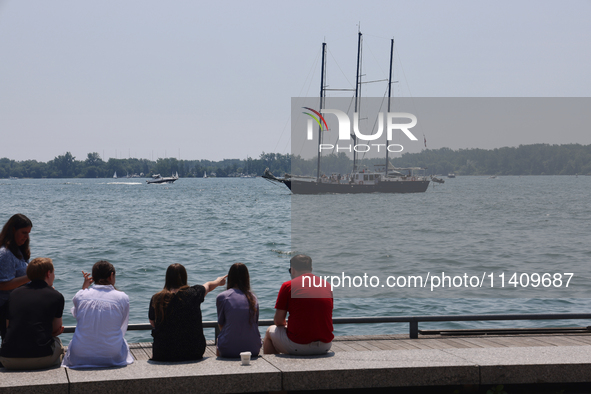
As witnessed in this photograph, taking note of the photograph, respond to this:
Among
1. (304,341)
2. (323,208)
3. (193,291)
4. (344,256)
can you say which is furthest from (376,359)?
(323,208)

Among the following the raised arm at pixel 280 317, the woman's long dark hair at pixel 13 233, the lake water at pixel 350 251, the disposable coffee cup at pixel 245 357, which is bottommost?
the lake water at pixel 350 251

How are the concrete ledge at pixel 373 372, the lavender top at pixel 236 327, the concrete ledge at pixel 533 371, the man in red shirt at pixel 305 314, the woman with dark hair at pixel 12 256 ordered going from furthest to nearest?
the man in red shirt at pixel 305 314 < the lavender top at pixel 236 327 < the woman with dark hair at pixel 12 256 < the concrete ledge at pixel 533 371 < the concrete ledge at pixel 373 372

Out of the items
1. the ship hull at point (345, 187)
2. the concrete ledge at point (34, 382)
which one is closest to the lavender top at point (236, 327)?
the concrete ledge at point (34, 382)

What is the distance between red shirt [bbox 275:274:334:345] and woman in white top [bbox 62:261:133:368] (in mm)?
1549

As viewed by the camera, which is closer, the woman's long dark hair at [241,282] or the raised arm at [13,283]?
the raised arm at [13,283]

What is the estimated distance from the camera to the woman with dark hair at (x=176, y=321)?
5645 mm

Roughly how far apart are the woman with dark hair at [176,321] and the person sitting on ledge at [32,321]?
907 millimetres

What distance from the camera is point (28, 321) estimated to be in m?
5.21

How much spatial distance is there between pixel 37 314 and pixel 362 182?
224 ft

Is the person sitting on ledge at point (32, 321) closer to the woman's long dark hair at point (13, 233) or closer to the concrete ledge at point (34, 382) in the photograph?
the concrete ledge at point (34, 382)

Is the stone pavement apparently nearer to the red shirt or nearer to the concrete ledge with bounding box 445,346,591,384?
the concrete ledge with bounding box 445,346,591,384

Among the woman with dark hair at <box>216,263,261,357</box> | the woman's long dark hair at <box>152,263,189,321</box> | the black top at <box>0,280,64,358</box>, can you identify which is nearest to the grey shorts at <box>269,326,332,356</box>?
the woman with dark hair at <box>216,263,261,357</box>

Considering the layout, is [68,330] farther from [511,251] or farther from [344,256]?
[511,251]

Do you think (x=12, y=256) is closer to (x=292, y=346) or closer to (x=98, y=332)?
(x=98, y=332)
